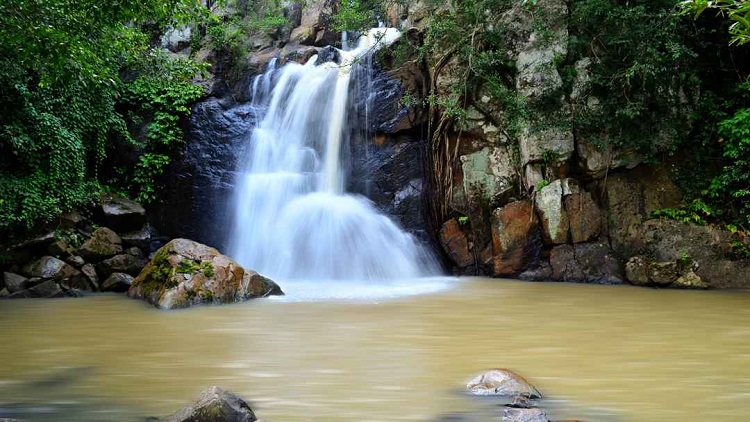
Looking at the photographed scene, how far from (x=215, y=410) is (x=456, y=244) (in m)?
8.82

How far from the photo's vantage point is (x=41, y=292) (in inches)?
342

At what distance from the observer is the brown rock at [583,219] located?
1028 centimetres

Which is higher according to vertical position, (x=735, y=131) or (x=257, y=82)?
(x=257, y=82)

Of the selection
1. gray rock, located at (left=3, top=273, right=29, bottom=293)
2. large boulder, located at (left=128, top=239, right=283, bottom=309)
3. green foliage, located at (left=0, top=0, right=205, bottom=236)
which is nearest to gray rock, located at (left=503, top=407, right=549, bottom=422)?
large boulder, located at (left=128, top=239, right=283, bottom=309)

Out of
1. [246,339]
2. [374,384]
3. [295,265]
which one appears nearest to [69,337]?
[246,339]

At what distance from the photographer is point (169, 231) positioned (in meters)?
11.9

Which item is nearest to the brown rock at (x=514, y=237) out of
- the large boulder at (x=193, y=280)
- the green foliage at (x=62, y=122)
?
the large boulder at (x=193, y=280)

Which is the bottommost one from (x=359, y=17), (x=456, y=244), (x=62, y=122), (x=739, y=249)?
(x=456, y=244)

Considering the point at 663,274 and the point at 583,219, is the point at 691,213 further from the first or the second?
the point at 583,219

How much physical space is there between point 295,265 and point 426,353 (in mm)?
6311

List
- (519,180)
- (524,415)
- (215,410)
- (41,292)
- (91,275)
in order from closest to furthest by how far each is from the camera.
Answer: (215,410)
(524,415)
(41,292)
(91,275)
(519,180)

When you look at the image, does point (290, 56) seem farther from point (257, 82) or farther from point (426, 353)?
point (426, 353)

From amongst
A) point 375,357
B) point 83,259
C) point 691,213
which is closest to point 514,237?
point 691,213

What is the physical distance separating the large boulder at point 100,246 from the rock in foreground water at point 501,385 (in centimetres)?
861
